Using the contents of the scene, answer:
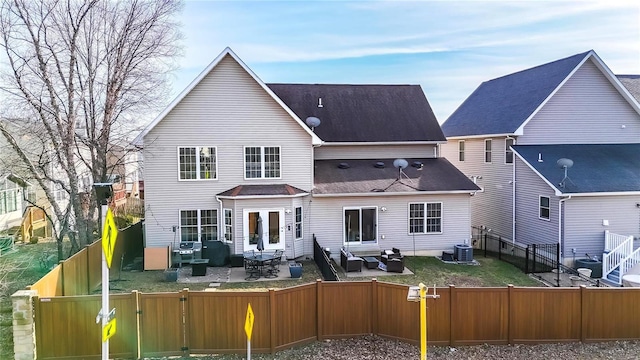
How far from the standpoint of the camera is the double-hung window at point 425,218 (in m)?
20.6

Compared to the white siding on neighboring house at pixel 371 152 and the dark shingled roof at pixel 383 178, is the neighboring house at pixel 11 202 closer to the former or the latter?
the white siding on neighboring house at pixel 371 152

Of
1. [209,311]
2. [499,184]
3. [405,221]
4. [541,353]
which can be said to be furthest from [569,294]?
[499,184]

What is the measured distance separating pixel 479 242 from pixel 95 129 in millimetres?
21720

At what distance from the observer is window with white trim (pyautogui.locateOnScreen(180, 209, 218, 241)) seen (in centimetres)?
1945

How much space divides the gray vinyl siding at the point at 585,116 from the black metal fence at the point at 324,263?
1159cm

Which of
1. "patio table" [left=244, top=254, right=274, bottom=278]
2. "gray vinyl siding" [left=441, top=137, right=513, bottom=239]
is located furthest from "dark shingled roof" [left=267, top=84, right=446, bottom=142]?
"patio table" [left=244, top=254, right=274, bottom=278]

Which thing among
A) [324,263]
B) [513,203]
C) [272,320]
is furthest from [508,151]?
[272,320]

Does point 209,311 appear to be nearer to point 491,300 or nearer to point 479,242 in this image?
point 491,300

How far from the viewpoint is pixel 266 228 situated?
19000 mm

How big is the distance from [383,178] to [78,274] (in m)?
13.4

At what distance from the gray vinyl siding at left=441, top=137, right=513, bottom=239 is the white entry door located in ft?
39.0

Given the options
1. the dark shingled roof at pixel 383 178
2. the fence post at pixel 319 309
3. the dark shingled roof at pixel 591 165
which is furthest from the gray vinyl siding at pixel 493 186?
the fence post at pixel 319 309

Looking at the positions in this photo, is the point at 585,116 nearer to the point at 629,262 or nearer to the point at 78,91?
the point at 629,262

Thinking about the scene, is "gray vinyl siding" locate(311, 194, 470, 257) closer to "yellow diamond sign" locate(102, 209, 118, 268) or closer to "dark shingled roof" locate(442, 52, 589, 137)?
"dark shingled roof" locate(442, 52, 589, 137)
